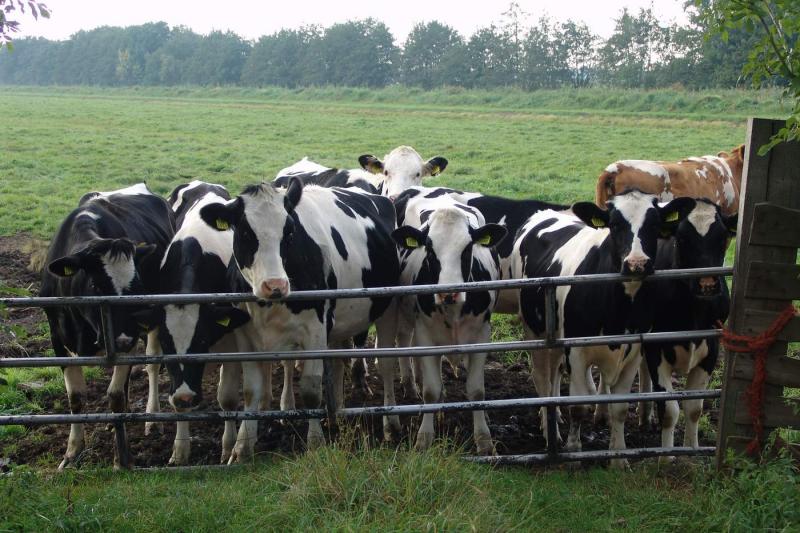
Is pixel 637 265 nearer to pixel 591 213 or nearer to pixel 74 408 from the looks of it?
pixel 591 213

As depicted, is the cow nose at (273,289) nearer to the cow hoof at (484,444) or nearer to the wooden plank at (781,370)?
the cow hoof at (484,444)

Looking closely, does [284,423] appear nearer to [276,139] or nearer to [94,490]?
[94,490]

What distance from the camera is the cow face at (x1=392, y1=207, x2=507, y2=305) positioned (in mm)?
6031

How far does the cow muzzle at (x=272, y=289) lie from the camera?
16.7 ft

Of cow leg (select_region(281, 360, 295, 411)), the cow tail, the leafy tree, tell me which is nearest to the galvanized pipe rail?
the leafy tree

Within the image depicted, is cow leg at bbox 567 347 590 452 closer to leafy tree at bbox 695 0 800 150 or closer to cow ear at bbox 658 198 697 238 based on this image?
cow ear at bbox 658 198 697 238

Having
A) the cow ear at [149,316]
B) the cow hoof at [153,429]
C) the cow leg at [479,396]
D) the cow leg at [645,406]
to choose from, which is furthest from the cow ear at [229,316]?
the cow leg at [645,406]

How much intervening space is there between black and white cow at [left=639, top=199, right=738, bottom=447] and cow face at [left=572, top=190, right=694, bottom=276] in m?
0.14

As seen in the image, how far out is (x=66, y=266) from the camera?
5.71 metres

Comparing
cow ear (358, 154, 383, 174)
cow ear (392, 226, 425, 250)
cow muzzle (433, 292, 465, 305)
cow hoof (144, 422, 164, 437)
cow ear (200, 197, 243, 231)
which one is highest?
cow ear (200, 197, 243, 231)

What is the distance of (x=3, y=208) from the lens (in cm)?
1514

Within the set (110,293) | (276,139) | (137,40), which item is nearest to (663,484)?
(110,293)

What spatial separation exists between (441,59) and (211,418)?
75266 mm

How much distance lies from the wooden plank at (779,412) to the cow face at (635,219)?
1.11 meters
